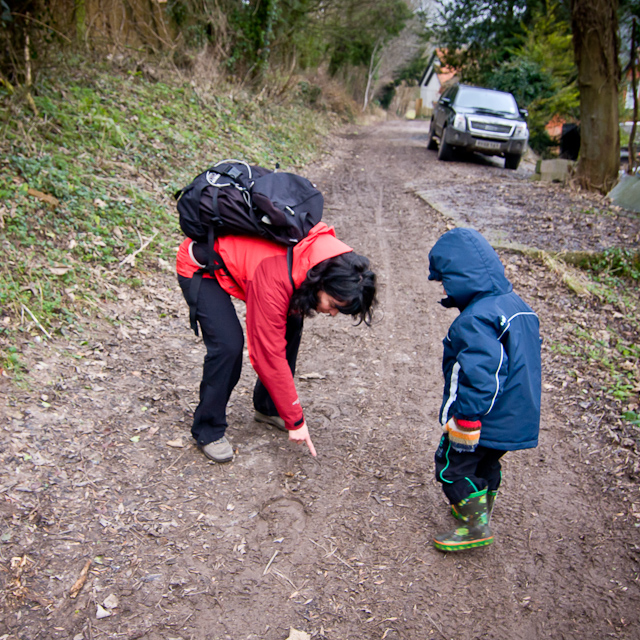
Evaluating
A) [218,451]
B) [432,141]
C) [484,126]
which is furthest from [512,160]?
[218,451]

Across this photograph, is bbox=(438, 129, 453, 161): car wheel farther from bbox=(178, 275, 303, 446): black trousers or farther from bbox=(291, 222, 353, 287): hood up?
bbox=(291, 222, 353, 287): hood up

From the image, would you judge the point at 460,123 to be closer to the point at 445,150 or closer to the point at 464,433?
the point at 445,150

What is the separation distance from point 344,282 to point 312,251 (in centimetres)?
22

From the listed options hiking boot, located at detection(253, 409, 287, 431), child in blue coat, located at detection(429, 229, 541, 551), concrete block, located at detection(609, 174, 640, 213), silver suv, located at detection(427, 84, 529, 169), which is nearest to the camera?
child in blue coat, located at detection(429, 229, 541, 551)

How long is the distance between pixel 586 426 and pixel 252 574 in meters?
2.68

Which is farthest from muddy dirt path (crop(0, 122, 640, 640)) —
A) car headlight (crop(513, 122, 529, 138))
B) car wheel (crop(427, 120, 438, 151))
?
car wheel (crop(427, 120, 438, 151))

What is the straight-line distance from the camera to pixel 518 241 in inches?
270

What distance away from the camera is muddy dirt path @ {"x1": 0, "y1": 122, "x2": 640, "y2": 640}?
93.5 inches

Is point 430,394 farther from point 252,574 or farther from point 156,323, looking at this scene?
point 156,323

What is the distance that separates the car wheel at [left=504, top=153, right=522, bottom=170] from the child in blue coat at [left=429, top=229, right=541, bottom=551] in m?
11.3

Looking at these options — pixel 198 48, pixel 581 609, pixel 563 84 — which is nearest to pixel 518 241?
pixel 581 609

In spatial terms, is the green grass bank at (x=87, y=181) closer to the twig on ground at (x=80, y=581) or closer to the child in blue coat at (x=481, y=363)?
the twig on ground at (x=80, y=581)

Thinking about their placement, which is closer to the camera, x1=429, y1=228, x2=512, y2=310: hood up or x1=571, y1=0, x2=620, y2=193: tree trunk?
x1=429, y1=228, x2=512, y2=310: hood up

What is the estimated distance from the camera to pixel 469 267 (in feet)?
8.19
